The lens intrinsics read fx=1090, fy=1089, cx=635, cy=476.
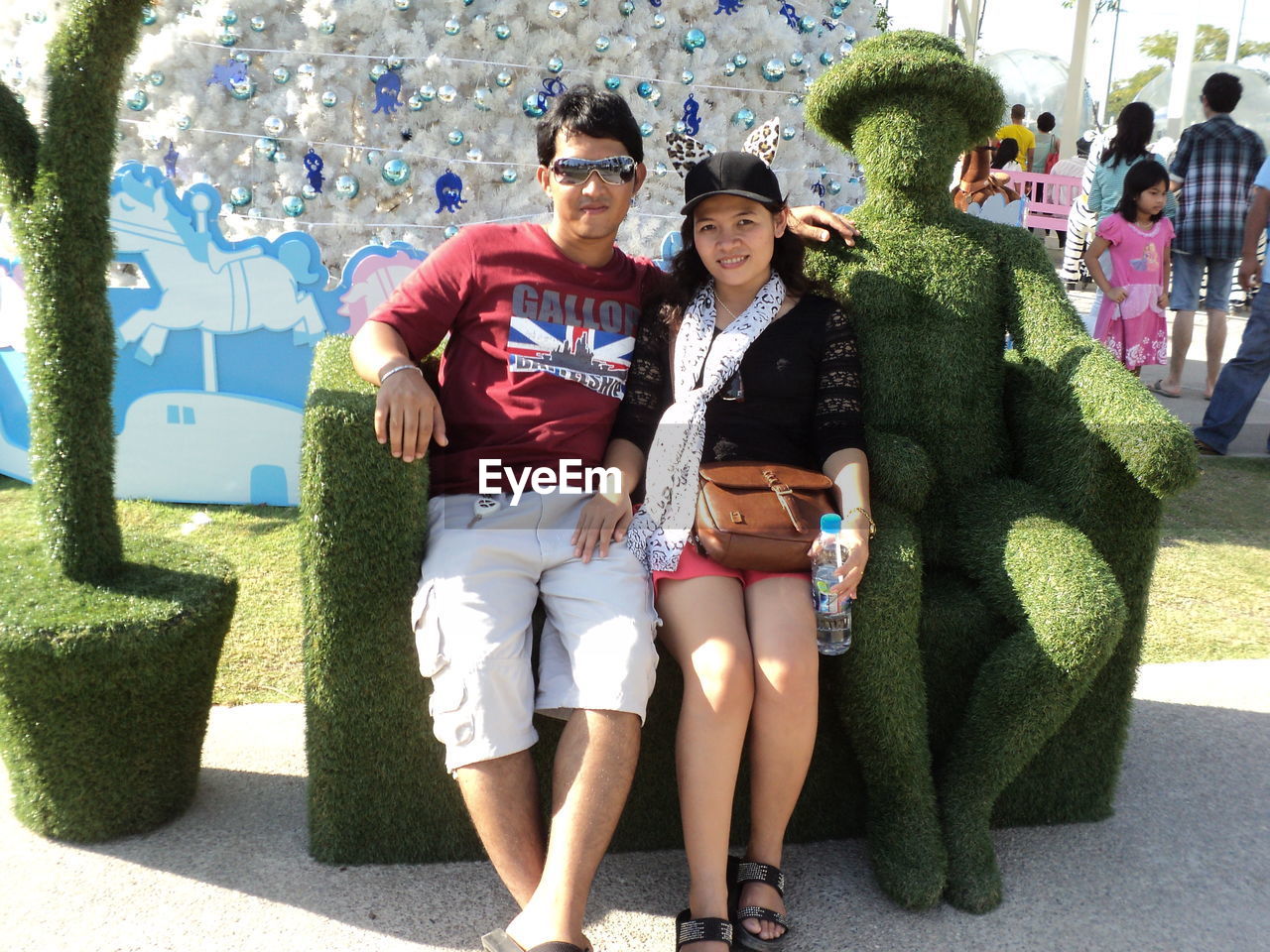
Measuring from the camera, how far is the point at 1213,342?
7219 mm

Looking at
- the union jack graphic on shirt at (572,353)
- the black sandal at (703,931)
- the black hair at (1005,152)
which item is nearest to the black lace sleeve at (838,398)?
the union jack graphic on shirt at (572,353)

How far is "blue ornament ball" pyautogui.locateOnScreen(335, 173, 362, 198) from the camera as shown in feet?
16.4

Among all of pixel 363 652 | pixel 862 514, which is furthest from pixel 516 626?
pixel 862 514

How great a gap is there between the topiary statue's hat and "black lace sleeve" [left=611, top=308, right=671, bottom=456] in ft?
2.66

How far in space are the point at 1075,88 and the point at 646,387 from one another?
17491mm

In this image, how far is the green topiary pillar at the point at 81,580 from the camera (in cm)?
222

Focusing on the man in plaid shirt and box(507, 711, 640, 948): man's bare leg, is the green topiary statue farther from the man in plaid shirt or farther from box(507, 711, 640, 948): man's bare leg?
the man in plaid shirt

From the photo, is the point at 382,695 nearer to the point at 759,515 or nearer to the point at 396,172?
the point at 759,515

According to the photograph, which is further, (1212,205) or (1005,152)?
(1005,152)

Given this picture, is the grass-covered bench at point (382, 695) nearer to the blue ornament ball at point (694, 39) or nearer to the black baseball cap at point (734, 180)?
the black baseball cap at point (734, 180)

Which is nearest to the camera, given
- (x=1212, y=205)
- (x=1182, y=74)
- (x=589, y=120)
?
(x=589, y=120)

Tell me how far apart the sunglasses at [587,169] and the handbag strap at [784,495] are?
0.77 metres

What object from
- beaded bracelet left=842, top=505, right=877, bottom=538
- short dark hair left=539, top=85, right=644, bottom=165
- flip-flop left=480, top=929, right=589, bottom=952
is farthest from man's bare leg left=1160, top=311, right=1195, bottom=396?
flip-flop left=480, top=929, right=589, bottom=952

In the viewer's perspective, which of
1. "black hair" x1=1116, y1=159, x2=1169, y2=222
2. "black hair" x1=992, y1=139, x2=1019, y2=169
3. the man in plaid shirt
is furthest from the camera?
"black hair" x1=992, y1=139, x2=1019, y2=169
